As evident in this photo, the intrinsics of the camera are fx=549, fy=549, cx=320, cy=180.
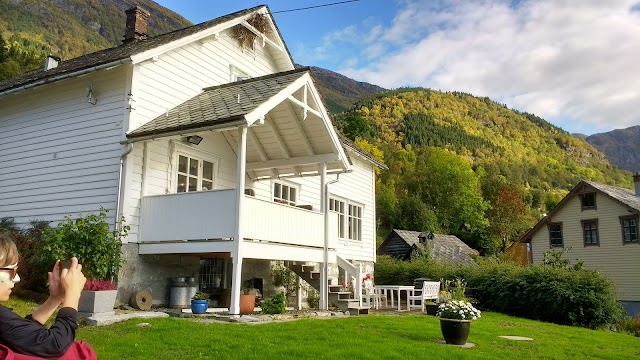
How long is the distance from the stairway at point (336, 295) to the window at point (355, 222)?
5.72 m

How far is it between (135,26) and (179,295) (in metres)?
8.76

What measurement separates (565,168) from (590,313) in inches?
4774

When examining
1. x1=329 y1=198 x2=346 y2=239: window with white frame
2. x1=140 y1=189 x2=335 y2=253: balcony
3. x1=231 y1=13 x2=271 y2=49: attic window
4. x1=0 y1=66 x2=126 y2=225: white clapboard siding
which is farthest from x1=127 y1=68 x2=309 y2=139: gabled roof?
x1=329 y1=198 x2=346 y2=239: window with white frame

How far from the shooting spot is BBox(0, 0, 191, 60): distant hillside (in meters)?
84.8

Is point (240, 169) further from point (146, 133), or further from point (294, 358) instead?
point (294, 358)

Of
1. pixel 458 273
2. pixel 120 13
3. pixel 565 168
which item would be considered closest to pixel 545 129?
pixel 565 168

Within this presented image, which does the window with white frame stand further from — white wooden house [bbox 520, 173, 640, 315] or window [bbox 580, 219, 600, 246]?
window [bbox 580, 219, 600, 246]

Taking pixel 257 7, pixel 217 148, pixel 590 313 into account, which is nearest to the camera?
pixel 217 148

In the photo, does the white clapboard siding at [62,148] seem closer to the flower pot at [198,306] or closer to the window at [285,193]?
the flower pot at [198,306]

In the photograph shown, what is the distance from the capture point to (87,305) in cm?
1005

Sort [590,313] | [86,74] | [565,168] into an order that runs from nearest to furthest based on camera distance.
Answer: [86,74] → [590,313] → [565,168]

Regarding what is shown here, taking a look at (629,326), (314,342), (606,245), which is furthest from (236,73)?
(606,245)

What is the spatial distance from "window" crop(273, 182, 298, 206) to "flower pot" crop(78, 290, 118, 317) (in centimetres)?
745

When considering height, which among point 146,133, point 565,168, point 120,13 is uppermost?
point 120,13
